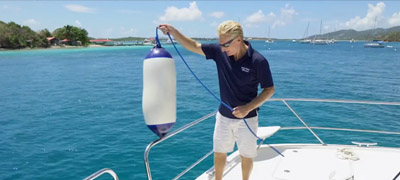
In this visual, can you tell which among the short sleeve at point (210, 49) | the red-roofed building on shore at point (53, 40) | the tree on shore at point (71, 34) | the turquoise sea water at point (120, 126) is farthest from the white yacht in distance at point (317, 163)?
the tree on shore at point (71, 34)

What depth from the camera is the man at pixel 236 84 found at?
2314 mm

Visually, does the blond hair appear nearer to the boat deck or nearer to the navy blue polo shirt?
the navy blue polo shirt

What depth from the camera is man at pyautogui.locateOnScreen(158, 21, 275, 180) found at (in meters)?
2.31

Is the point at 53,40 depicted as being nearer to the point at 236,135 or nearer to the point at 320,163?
the point at 320,163

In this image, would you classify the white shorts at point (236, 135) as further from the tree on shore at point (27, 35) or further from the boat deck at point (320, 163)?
the tree on shore at point (27, 35)

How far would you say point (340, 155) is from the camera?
12.7 feet

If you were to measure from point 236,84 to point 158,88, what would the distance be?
68 centimetres

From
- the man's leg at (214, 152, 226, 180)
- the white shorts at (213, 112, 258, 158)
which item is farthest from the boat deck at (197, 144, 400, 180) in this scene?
the white shorts at (213, 112, 258, 158)

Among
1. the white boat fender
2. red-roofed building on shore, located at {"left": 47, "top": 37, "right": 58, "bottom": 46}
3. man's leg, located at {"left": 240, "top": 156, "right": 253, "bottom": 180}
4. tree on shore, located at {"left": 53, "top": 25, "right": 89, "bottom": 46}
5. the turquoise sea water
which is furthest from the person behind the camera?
tree on shore, located at {"left": 53, "top": 25, "right": 89, "bottom": 46}

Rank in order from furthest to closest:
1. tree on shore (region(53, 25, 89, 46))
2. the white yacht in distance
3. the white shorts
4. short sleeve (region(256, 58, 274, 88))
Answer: tree on shore (region(53, 25, 89, 46)), the white yacht in distance, the white shorts, short sleeve (region(256, 58, 274, 88))

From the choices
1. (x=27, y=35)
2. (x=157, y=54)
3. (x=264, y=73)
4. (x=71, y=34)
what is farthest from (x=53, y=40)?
(x=264, y=73)

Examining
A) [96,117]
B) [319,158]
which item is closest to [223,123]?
[319,158]

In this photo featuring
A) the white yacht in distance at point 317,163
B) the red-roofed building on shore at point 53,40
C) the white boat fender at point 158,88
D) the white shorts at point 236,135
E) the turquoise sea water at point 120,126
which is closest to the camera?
the white boat fender at point 158,88

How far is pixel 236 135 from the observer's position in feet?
8.73
